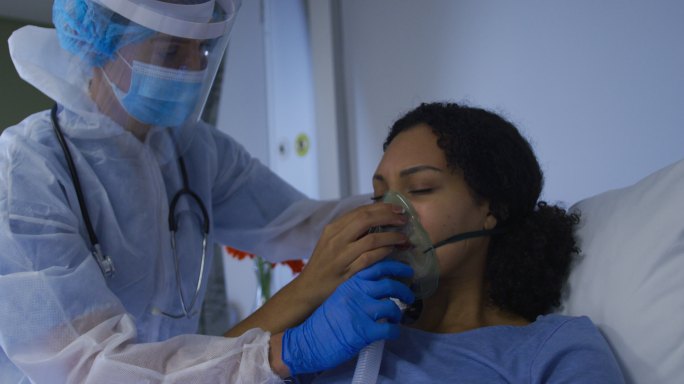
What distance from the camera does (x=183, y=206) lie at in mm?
1525

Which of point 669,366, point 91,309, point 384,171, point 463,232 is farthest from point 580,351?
point 91,309

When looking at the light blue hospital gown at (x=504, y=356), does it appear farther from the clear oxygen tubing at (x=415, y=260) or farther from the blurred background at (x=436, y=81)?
the blurred background at (x=436, y=81)

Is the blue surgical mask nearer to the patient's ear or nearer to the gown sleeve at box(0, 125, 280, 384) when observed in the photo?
the gown sleeve at box(0, 125, 280, 384)

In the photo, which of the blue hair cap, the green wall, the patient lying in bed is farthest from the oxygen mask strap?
the green wall

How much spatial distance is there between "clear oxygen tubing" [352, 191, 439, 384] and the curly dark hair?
18cm

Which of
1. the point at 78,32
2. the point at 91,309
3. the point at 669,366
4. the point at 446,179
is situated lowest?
the point at 669,366

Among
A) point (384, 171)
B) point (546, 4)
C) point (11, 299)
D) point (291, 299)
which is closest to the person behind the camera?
point (11, 299)

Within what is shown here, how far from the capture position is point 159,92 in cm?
130

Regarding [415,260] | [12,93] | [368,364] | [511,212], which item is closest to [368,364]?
[368,364]

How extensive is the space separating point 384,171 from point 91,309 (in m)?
0.65

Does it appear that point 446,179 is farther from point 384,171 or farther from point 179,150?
point 179,150

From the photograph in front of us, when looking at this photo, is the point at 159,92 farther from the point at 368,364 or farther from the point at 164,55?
the point at 368,364

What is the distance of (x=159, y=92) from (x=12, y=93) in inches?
19.3

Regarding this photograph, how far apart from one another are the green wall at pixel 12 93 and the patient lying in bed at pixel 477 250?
0.92 metres
